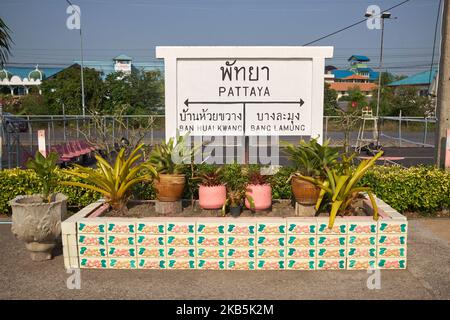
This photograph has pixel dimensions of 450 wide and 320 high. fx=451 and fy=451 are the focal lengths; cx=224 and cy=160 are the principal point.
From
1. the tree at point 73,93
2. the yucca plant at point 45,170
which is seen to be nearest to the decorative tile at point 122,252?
the yucca plant at point 45,170

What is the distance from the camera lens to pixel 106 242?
4.79 meters

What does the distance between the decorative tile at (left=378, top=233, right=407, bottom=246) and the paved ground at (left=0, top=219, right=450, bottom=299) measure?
0.29 m

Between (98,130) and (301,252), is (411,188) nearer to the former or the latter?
(301,252)

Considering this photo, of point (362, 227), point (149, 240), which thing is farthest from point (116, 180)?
point (362, 227)

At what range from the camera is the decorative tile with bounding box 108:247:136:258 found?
477 centimetres

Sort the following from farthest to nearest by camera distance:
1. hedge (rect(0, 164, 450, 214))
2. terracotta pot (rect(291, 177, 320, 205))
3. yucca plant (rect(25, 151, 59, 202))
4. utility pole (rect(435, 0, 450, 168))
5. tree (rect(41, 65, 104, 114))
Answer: tree (rect(41, 65, 104, 114)), utility pole (rect(435, 0, 450, 168)), hedge (rect(0, 164, 450, 214)), yucca plant (rect(25, 151, 59, 202)), terracotta pot (rect(291, 177, 320, 205))

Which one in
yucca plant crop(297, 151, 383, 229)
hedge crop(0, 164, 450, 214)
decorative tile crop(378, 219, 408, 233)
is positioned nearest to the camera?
decorative tile crop(378, 219, 408, 233)

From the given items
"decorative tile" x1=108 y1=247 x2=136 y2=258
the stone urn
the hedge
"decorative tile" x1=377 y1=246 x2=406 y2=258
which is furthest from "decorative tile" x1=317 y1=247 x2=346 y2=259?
the stone urn

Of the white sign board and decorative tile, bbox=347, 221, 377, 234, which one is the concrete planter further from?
the white sign board

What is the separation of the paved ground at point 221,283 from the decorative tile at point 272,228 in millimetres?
417

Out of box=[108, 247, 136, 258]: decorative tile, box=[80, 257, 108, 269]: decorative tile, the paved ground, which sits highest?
box=[108, 247, 136, 258]: decorative tile

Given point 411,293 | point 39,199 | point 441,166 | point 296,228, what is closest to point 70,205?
point 39,199

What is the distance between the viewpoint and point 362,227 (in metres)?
4.68

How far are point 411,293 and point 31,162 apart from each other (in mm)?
4295
